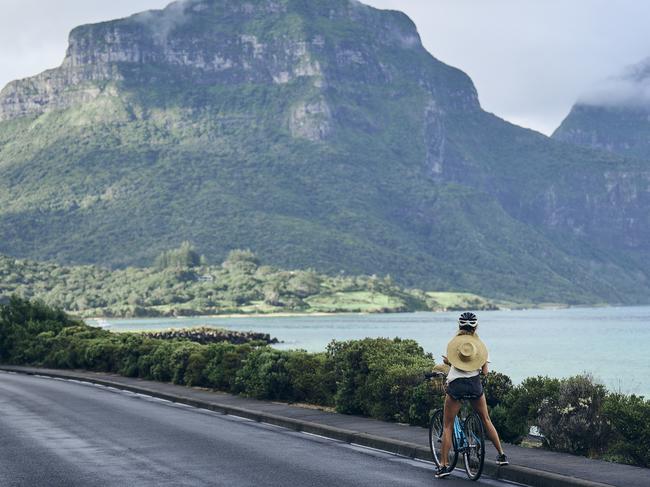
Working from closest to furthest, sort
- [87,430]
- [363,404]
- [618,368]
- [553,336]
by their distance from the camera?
[87,430], [363,404], [618,368], [553,336]

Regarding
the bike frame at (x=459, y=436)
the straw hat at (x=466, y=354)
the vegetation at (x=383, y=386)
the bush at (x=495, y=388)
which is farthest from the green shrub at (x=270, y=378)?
the straw hat at (x=466, y=354)

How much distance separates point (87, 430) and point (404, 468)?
7633 mm

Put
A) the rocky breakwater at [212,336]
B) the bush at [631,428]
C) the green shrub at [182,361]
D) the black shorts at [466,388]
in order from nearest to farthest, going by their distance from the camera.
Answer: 1. the black shorts at [466,388]
2. the bush at [631,428]
3. the green shrub at [182,361]
4. the rocky breakwater at [212,336]

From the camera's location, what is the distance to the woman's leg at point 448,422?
14477 mm

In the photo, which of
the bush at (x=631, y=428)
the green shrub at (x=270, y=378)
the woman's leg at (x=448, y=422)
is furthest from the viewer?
the green shrub at (x=270, y=378)

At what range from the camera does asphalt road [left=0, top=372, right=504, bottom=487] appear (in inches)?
572

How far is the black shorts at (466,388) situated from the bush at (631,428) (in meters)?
2.63

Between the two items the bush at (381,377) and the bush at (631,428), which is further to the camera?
the bush at (381,377)

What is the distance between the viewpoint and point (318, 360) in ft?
86.6

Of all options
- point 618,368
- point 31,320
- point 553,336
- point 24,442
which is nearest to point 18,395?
point 24,442

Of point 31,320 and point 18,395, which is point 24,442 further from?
point 31,320

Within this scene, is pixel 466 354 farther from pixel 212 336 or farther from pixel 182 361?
pixel 212 336

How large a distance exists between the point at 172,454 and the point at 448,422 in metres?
4.99

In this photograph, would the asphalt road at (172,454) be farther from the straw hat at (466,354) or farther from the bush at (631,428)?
the bush at (631,428)
